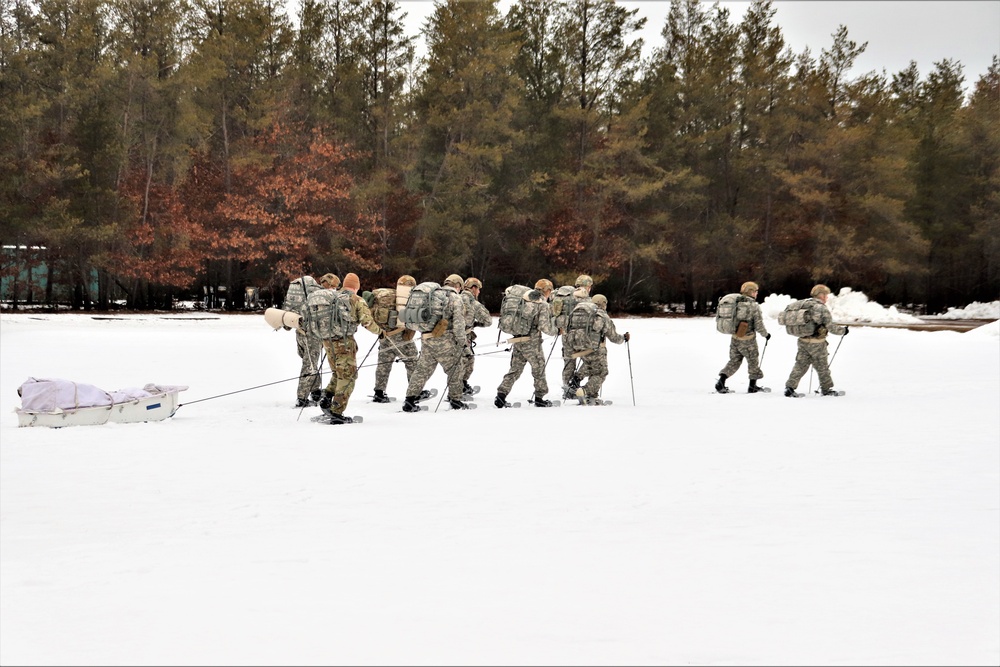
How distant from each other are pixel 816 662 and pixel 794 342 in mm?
22614

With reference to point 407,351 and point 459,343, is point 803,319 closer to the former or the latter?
point 459,343

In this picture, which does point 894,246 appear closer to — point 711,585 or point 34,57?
point 34,57

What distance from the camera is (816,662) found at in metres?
4.80

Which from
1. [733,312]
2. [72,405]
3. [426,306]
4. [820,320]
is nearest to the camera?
[72,405]

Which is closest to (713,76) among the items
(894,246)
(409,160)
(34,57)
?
(894,246)

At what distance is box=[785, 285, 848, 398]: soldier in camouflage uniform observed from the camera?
15258 mm

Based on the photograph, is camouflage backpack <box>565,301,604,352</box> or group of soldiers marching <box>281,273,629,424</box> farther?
camouflage backpack <box>565,301,604,352</box>

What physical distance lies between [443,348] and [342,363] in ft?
6.35

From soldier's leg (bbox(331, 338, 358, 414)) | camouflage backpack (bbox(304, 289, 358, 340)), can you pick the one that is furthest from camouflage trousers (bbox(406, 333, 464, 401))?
camouflage backpack (bbox(304, 289, 358, 340))

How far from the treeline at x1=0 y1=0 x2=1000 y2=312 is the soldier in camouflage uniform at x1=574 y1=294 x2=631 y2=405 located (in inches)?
1048

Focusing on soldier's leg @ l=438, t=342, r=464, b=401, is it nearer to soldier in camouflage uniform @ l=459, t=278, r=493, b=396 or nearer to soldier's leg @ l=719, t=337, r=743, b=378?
soldier in camouflage uniform @ l=459, t=278, r=493, b=396

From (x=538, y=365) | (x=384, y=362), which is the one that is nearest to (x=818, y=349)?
(x=538, y=365)

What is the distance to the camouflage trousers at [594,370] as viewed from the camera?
47.4 feet

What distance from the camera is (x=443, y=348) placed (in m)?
13.6
